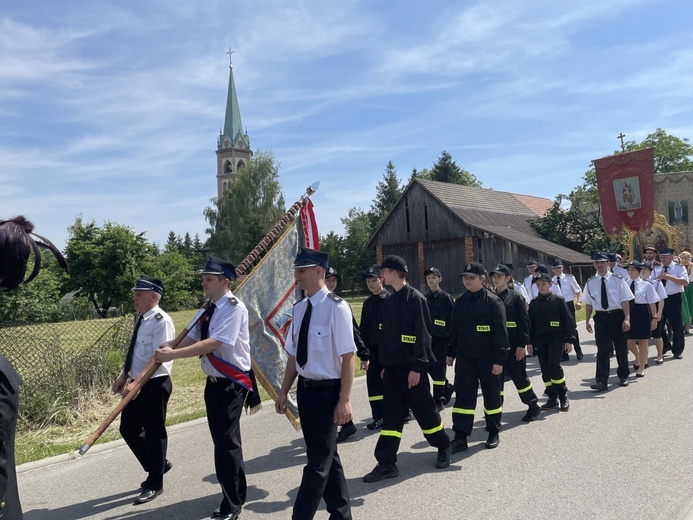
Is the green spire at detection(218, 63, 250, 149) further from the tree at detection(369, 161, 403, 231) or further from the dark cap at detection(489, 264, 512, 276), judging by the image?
the dark cap at detection(489, 264, 512, 276)

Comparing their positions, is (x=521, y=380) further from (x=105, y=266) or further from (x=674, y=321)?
(x=105, y=266)

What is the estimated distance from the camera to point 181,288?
157 ft

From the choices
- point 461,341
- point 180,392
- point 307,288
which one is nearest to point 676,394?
point 461,341

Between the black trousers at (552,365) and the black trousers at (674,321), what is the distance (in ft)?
15.8

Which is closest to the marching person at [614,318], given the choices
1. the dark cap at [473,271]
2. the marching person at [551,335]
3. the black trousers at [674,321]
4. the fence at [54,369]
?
the marching person at [551,335]

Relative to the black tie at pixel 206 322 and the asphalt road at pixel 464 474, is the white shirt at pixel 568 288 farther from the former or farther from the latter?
the black tie at pixel 206 322

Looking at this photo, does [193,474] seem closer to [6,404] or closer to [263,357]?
[263,357]

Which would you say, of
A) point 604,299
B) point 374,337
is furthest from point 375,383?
point 604,299

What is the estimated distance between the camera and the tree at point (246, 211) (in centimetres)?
5088

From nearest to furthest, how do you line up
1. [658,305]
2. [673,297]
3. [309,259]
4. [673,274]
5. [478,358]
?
1. [309,259]
2. [478,358]
3. [658,305]
4. [673,297]
5. [673,274]

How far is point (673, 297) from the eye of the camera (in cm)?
1229

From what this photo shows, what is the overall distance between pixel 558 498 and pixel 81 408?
6829 mm

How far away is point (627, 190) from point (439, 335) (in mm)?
23619

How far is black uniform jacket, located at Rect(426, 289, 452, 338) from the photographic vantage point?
8336 millimetres
